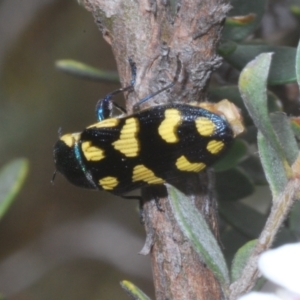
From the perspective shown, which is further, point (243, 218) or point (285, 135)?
point (243, 218)

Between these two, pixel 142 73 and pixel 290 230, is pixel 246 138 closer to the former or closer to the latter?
pixel 290 230

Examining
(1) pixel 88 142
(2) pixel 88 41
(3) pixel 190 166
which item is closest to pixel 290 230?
(3) pixel 190 166

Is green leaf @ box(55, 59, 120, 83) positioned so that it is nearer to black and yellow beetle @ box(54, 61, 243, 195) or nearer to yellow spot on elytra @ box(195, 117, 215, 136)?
black and yellow beetle @ box(54, 61, 243, 195)

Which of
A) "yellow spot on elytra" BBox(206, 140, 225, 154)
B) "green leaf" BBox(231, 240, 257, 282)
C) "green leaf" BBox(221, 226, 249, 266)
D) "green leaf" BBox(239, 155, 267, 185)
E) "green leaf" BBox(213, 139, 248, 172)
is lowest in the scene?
"green leaf" BBox(221, 226, 249, 266)

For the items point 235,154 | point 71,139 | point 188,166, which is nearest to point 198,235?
point 188,166

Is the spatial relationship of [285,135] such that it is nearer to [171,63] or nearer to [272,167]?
[272,167]

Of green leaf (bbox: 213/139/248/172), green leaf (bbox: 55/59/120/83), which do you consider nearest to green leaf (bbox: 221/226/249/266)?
green leaf (bbox: 213/139/248/172)
